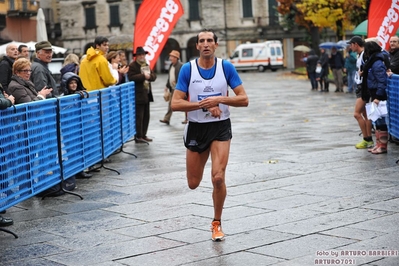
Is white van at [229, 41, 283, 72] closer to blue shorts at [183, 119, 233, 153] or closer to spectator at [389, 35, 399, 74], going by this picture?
spectator at [389, 35, 399, 74]

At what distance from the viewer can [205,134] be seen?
24.4 ft

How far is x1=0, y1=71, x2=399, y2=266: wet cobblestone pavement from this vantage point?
665cm

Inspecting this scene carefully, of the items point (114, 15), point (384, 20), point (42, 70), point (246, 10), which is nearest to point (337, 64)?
point (384, 20)

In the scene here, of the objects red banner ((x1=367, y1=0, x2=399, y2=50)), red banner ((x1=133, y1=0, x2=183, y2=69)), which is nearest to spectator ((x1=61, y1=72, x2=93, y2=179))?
red banner ((x1=133, y1=0, x2=183, y2=69))

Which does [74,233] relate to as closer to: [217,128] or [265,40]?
[217,128]

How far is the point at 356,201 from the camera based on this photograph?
8.70 meters

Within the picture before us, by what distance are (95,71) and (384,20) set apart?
5159 millimetres

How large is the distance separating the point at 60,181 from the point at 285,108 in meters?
14.4

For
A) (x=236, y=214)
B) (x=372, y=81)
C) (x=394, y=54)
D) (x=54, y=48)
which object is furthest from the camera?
(x=54, y=48)

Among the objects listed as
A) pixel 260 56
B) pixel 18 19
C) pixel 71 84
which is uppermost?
pixel 18 19

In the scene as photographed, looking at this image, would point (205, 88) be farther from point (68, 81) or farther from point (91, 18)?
point (91, 18)

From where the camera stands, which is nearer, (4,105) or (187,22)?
(4,105)

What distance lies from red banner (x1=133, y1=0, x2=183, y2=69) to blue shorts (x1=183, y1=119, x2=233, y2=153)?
349 inches

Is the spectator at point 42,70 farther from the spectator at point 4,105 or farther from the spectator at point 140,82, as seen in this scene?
the spectator at point 140,82
